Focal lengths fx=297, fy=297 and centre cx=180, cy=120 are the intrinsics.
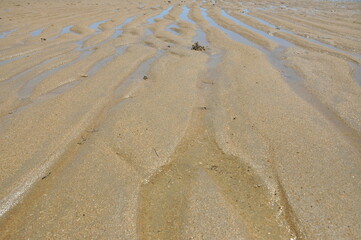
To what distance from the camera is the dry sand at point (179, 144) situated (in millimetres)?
2377

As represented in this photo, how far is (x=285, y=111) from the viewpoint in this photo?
161 inches

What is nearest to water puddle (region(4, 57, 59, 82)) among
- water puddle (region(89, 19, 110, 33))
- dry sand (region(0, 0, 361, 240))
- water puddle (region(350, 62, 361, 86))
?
dry sand (region(0, 0, 361, 240))

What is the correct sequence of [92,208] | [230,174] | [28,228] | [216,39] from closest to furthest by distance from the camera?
[28,228]
[92,208]
[230,174]
[216,39]

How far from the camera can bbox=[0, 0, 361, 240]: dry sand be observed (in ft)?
7.80

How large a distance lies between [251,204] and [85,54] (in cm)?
558

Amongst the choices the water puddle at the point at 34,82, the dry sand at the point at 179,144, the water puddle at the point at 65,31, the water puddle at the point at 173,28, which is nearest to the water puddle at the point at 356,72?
the dry sand at the point at 179,144

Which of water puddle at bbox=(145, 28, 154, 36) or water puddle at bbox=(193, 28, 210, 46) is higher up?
water puddle at bbox=(193, 28, 210, 46)

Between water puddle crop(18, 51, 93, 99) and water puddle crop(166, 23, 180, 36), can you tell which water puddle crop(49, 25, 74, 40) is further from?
water puddle crop(166, 23, 180, 36)

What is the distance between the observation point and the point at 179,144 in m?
3.37

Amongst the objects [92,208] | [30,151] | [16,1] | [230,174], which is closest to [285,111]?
[230,174]

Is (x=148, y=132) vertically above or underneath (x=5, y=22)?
above

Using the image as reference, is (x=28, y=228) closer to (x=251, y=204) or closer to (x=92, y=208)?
(x=92, y=208)

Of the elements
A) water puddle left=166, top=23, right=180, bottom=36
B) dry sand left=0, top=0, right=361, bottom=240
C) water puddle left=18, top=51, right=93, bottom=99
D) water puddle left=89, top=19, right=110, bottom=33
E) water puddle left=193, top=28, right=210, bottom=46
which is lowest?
water puddle left=89, top=19, right=110, bottom=33

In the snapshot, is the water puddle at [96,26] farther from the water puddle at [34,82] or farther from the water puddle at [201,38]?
the water puddle at [34,82]
